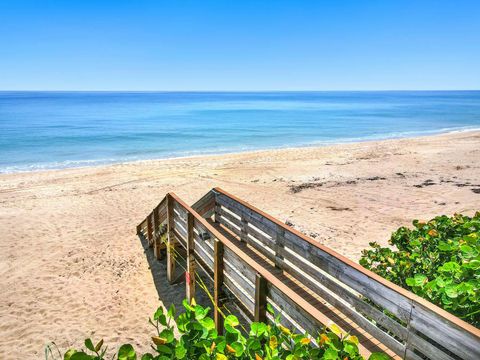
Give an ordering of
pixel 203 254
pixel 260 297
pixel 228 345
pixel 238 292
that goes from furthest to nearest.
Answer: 1. pixel 203 254
2. pixel 238 292
3. pixel 260 297
4. pixel 228 345

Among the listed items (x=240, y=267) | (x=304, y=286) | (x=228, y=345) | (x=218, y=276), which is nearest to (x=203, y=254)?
(x=218, y=276)

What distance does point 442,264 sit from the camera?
3.95 meters

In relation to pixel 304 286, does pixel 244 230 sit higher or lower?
higher

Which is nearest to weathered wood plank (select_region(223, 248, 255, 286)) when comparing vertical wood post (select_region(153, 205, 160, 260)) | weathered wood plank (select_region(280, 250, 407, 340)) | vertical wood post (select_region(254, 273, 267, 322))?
vertical wood post (select_region(254, 273, 267, 322))

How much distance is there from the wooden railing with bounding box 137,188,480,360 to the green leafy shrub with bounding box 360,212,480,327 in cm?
33

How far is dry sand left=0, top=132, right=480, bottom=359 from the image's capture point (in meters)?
6.67

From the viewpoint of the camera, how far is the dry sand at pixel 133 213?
667 centimetres

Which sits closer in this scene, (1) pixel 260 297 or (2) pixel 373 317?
(2) pixel 373 317

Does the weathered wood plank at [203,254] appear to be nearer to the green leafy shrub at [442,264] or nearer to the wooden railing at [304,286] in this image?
the wooden railing at [304,286]

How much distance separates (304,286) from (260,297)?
5.24ft

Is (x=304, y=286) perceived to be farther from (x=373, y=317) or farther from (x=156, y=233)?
(x=156, y=233)

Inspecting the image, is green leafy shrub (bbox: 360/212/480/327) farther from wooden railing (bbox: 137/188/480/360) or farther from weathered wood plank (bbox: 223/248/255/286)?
weathered wood plank (bbox: 223/248/255/286)

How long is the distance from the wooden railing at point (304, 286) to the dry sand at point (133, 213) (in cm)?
163

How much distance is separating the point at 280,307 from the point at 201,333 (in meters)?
1.51
